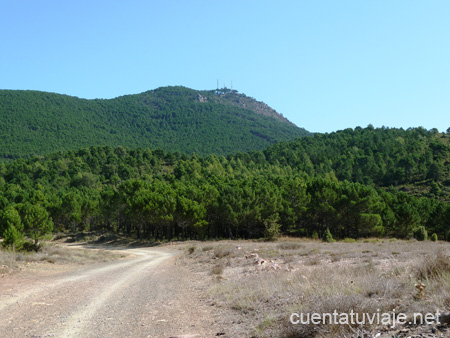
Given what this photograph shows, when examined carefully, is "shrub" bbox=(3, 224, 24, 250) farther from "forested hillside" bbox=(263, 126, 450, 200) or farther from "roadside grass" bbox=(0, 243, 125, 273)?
"forested hillside" bbox=(263, 126, 450, 200)

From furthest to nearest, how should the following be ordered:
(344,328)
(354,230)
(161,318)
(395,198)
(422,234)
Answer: (395,198)
(354,230)
(422,234)
(161,318)
(344,328)

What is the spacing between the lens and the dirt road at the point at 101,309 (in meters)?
7.20

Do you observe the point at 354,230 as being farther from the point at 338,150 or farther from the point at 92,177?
the point at 338,150

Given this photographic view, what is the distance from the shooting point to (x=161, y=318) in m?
8.27

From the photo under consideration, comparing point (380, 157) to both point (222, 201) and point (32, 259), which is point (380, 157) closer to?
point (222, 201)

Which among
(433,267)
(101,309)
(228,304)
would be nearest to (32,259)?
(101,309)

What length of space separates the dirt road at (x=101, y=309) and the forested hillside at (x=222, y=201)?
1838 cm

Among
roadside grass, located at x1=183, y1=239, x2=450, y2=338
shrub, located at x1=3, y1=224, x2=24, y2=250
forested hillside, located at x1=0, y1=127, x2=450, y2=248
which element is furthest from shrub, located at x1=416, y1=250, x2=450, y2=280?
forested hillside, located at x1=0, y1=127, x2=450, y2=248

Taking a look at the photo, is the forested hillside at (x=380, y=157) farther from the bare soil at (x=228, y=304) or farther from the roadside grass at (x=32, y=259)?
the bare soil at (x=228, y=304)

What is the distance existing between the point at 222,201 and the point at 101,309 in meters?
47.9

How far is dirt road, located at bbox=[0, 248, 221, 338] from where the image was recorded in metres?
7.20

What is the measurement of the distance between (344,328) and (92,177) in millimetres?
116381

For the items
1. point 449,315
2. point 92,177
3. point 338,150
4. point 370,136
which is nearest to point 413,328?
point 449,315

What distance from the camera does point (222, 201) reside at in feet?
187
